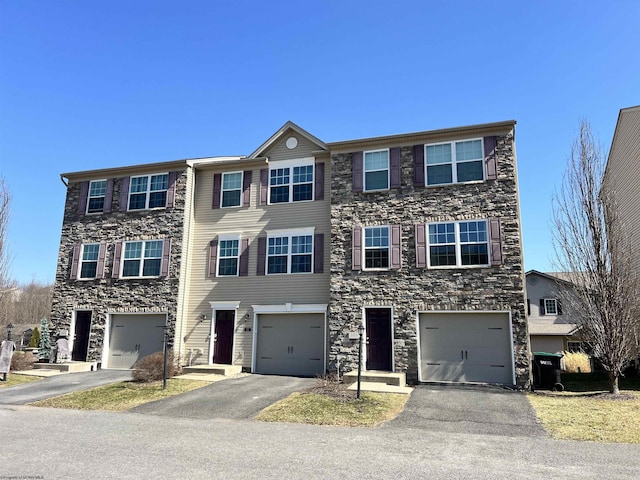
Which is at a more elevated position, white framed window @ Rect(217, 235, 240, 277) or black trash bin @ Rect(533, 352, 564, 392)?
white framed window @ Rect(217, 235, 240, 277)

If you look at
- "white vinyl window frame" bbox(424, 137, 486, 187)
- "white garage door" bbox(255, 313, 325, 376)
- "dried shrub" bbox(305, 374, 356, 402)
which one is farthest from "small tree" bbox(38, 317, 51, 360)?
"white vinyl window frame" bbox(424, 137, 486, 187)

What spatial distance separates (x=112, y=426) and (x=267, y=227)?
9.80 meters

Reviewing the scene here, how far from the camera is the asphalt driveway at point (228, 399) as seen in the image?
10711mm

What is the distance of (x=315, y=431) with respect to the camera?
→ 29.1 feet

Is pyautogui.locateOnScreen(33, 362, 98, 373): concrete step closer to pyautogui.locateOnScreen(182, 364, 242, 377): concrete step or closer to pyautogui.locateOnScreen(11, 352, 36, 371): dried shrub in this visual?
pyautogui.locateOnScreen(11, 352, 36, 371): dried shrub

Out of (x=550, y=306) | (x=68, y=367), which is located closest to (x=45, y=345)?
(x=68, y=367)

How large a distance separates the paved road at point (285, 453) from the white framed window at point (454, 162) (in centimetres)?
912

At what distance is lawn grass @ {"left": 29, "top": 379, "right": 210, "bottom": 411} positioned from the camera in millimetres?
11816

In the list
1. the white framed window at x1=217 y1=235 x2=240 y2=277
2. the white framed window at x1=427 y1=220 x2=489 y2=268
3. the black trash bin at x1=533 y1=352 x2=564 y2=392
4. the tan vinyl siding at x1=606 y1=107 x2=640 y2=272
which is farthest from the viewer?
the white framed window at x1=217 y1=235 x2=240 y2=277

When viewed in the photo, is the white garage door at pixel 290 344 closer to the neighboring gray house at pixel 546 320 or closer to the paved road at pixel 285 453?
the paved road at pixel 285 453

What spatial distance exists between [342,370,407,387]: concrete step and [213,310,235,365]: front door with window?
5.16m

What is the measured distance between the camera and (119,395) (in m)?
12.8

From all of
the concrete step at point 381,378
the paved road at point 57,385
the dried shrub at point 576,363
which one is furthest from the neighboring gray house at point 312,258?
the dried shrub at point 576,363

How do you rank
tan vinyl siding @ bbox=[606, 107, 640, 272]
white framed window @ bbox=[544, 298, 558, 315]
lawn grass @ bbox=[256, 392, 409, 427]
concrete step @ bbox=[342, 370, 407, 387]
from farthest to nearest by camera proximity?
white framed window @ bbox=[544, 298, 558, 315] < tan vinyl siding @ bbox=[606, 107, 640, 272] < concrete step @ bbox=[342, 370, 407, 387] < lawn grass @ bbox=[256, 392, 409, 427]
